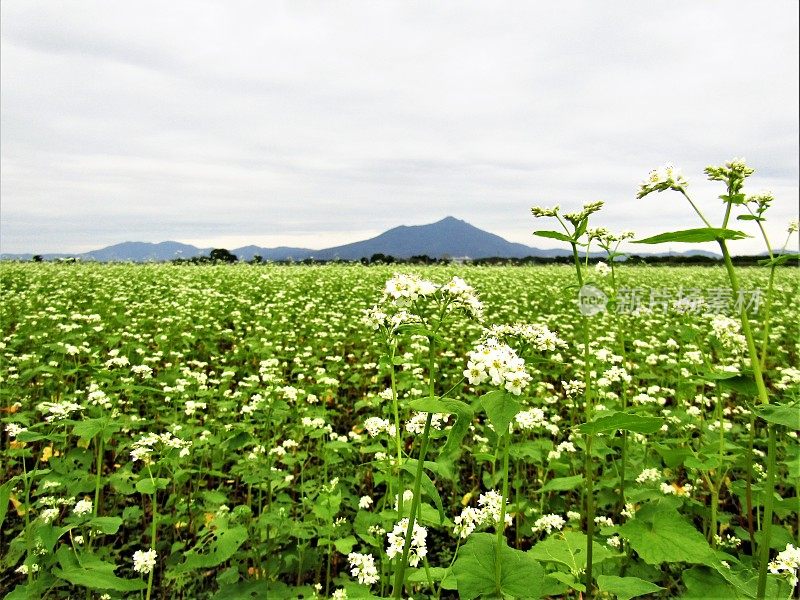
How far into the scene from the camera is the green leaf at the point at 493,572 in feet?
6.02

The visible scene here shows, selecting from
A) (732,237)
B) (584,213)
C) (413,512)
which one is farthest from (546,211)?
(413,512)

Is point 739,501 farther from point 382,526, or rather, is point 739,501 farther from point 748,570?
point 382,526

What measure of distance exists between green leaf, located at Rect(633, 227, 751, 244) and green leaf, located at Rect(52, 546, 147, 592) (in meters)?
3.16

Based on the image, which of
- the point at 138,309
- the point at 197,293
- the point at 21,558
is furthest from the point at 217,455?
the point at 197,293

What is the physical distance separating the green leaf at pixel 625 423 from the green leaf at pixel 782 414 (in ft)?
1.20

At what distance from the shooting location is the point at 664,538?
213 centimetres

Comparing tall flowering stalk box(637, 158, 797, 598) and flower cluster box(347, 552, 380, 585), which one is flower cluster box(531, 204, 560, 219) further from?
flower cluster box(347, 552, 380, 585)

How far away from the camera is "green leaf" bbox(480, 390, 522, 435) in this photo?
1663 mm

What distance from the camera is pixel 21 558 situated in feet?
11.5

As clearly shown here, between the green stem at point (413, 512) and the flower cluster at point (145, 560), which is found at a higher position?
the green stem at point (413, 512)

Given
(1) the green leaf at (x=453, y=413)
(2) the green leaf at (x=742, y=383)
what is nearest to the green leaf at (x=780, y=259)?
(2) the green leaf at (x=742, y=383)

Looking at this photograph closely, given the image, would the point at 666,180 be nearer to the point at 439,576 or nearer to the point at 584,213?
the point at 584,213

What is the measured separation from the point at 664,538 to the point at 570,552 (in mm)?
490

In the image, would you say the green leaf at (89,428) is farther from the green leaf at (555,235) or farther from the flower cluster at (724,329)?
the flower cluster at (724,329)
